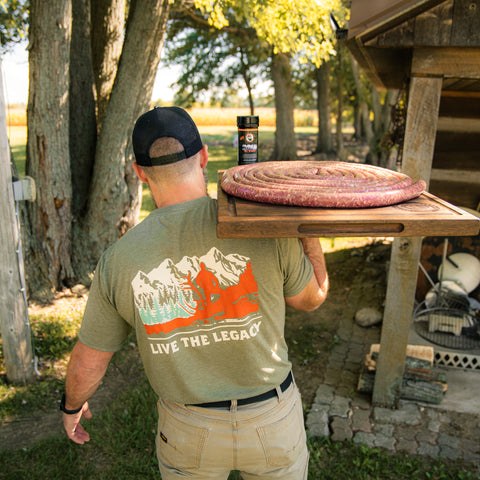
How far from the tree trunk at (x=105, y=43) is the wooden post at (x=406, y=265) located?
4.38 metres

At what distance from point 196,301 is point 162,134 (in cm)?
66

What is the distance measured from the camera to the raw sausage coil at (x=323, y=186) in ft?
5.08

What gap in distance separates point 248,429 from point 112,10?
614 cm

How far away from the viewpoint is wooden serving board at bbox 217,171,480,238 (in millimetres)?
1439

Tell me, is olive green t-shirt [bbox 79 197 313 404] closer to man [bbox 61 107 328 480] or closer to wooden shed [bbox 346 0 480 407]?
man [bbox 61 107 328 480]

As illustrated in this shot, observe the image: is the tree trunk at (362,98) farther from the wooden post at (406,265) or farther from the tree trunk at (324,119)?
the wooden post at (406,265)

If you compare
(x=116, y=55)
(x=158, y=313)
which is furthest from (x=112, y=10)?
(x=158, y=313)

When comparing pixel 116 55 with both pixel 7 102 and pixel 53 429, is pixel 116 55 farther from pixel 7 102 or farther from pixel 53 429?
pixel 53 429

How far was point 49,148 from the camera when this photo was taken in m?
5.55

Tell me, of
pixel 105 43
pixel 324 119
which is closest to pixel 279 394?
pixel 105 43

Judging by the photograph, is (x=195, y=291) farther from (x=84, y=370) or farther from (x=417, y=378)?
(x=417, y=378)

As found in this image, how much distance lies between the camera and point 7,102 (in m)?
4.28

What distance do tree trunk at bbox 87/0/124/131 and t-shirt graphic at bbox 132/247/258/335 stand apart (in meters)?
5.28

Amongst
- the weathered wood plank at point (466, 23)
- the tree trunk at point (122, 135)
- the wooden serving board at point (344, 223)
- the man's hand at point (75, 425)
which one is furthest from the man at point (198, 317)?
the tree trunk at point (122, 135)
